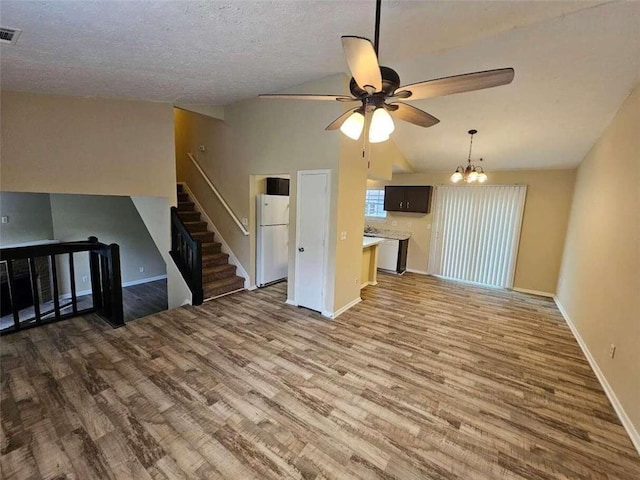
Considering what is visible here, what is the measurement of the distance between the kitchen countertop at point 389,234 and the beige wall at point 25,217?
21.2 feet

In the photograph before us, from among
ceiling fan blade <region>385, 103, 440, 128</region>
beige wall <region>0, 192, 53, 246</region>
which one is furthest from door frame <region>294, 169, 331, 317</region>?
beige wall <region>0, 192, 53, 246</region>

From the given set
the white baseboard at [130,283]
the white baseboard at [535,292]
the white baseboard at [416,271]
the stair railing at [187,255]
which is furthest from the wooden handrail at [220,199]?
the white baseboard at [535,292]

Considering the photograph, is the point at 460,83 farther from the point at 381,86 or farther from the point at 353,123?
the point at 353,123

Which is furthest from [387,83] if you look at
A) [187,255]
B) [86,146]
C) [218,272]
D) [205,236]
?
[205,236]

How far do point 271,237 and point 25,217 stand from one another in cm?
447

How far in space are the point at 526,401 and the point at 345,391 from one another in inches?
62.8

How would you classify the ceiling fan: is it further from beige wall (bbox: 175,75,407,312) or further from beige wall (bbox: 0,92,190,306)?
beige wall (bbox: 0,92,190,306)

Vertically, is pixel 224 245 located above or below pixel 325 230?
below

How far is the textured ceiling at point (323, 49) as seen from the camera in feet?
6.42

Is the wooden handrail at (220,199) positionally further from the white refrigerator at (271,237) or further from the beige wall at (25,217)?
the beige wall at (25,217)

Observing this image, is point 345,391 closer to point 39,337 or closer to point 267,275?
point 267,275

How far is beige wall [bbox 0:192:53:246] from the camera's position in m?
4.83

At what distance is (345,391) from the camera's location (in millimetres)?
2430

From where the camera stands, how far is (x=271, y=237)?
16.6ft
